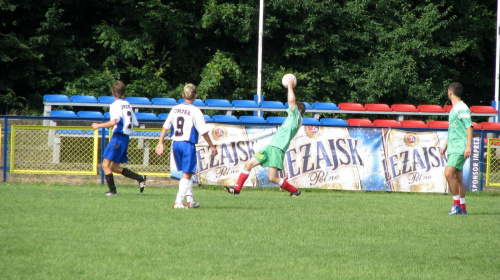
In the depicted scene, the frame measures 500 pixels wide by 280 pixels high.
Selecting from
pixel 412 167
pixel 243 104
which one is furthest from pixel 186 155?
pixel 243 104

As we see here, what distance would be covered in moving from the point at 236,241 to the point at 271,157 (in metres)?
4.36

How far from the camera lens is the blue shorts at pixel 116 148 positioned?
11.2m

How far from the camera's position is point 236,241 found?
7117 millimetres

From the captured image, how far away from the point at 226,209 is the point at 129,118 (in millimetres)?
2298

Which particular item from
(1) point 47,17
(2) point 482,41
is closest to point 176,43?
(1) point 47,17

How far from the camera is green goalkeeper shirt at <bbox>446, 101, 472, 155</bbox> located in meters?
9.82

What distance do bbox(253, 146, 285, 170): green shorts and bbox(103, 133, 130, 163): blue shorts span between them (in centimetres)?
206

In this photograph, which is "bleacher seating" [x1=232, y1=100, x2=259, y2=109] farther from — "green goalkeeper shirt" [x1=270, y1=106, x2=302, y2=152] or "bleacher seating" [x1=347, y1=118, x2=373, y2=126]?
"green goalkeeper shirt" [x1=270, y1=106, x2=302, y2=152]

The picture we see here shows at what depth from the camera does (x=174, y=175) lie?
1567 centimetres

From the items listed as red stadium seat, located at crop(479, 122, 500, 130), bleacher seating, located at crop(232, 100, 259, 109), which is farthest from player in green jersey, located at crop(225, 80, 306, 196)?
red stadium seat, located at crop(479, 122, 500, 130)

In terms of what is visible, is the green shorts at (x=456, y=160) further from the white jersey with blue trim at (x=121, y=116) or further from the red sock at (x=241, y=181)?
the white jersey with blue trim at (x=121, y=116)

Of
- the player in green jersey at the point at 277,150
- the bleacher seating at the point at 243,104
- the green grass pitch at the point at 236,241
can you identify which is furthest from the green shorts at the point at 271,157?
the bleacher seating at the point at 243,104

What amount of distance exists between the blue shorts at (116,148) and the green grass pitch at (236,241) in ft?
3.16

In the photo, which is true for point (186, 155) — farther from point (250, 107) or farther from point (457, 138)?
point (250, 107)
